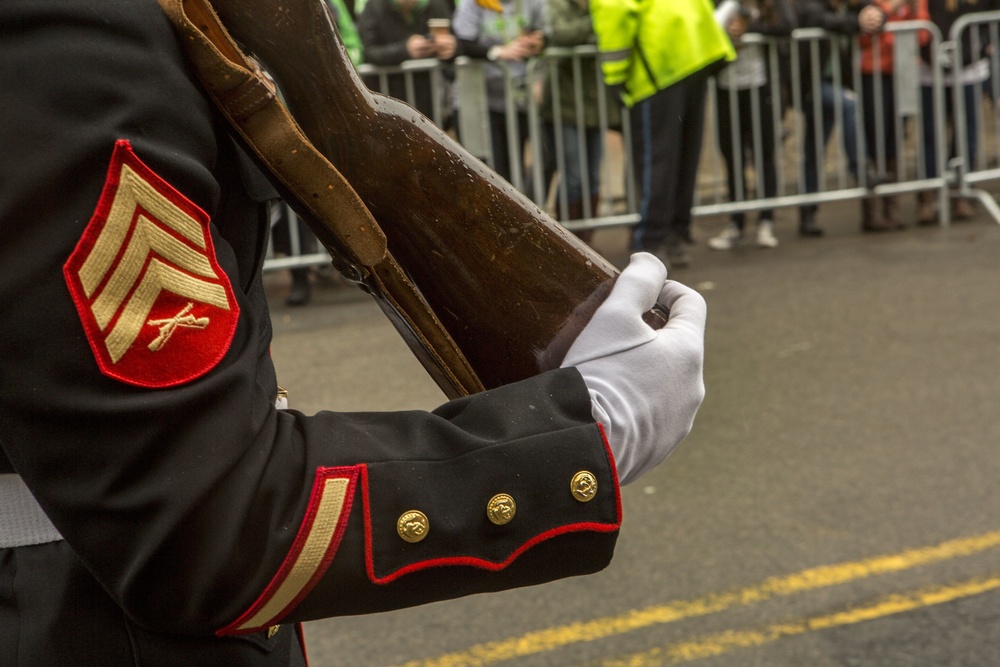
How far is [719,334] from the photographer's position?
6.06 metres

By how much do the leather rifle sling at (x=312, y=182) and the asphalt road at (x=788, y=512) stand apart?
2121 mm

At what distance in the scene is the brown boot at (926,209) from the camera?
8836 mm

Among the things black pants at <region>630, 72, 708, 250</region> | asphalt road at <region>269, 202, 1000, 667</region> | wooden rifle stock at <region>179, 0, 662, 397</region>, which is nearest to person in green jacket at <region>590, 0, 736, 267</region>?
black pants at <region>630, 72, 708, 250</region>

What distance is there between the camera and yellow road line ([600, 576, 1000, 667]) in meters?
3.16

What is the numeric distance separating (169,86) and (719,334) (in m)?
5.30

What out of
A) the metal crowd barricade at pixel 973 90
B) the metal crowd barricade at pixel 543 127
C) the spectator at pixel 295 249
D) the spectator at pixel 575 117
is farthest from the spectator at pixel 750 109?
Result: the spectator at pixel 295 249

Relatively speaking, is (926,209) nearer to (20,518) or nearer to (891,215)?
(891,215)

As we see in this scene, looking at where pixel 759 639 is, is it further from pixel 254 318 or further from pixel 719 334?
pixel 719 334

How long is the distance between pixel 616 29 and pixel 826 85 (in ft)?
7.53

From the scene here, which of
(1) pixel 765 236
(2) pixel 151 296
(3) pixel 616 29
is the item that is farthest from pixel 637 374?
(1) pixel 765 236

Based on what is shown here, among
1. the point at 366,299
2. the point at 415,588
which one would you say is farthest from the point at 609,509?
the point at 366,299

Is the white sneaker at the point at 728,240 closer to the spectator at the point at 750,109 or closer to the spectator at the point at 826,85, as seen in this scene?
the spectator at the point at 750,109

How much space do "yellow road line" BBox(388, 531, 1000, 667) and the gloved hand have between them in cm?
212

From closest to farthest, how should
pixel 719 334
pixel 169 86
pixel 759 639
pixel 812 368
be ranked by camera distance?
pixel 169 86 → pixel 759 639 → pixel 812 368 → pixel 719 334
